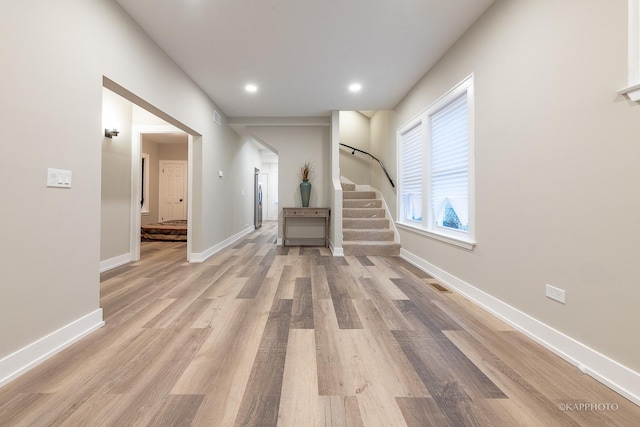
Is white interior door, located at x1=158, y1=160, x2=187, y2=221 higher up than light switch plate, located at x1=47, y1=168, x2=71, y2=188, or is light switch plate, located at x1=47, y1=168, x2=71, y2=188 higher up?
white interior door, located at x1=158, y1=160, x2=187, y2=221

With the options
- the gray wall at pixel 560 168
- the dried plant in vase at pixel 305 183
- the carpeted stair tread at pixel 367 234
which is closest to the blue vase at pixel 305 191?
the dried plant in vase at pixel 305 183

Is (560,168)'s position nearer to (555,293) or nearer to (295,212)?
(555,293)

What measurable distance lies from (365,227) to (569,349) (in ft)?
11.9

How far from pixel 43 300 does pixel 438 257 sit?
3448 millimetres

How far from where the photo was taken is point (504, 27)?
6.84 ft

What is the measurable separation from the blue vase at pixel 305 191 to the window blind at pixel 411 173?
187cm

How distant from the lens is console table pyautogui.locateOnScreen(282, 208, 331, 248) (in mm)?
5172

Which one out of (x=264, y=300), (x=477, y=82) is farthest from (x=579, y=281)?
(x=264, y=300)

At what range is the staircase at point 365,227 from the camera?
4566 millimetres

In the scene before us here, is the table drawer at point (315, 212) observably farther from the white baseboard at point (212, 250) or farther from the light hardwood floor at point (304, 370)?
the light hardwood floor at point (304, 370)

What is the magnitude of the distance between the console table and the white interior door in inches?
190

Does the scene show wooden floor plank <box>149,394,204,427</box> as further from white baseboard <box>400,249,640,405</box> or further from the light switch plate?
white baseboard <box>400,249,640,405</box>

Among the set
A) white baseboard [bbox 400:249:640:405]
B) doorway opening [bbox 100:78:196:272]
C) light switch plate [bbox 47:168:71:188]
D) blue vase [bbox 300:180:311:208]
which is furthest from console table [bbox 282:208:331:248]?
light switch plate [bbox 47:168:71:188]

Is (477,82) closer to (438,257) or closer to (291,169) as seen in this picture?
(438,257)
